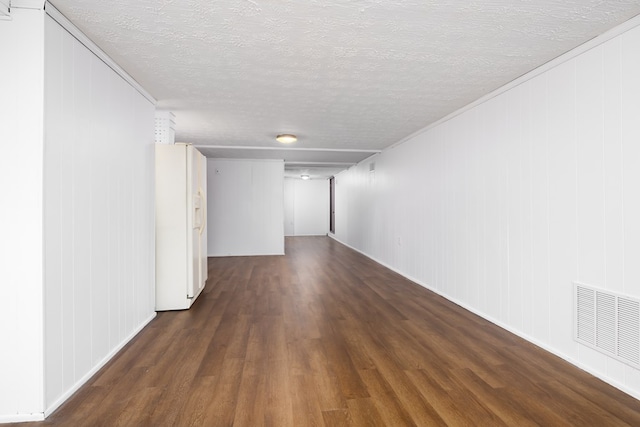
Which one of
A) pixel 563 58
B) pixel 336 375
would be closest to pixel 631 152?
pixel 563 58

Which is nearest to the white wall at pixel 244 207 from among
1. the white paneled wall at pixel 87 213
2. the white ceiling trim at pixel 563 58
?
the white paneled wall at pixel 87 213

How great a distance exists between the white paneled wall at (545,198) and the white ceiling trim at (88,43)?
350cm

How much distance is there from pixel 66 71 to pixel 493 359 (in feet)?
11.9

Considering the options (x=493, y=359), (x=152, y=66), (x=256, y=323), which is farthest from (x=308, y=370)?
(x=152, y=66)

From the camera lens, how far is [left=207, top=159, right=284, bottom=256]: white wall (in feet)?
25.4

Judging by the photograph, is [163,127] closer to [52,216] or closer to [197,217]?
[197,217]

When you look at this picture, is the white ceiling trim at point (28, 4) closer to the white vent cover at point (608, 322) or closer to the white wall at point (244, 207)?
the white vent cover at point (608, 322)

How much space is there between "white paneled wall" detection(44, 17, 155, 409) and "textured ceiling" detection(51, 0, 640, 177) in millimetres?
339

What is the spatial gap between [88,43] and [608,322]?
405cm

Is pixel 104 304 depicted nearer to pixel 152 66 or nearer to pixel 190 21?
pixel 152 66

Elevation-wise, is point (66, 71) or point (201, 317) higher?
point (66, 71)

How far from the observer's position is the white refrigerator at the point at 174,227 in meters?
3.57

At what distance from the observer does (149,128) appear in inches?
131

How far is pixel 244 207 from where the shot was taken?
7.84 m
